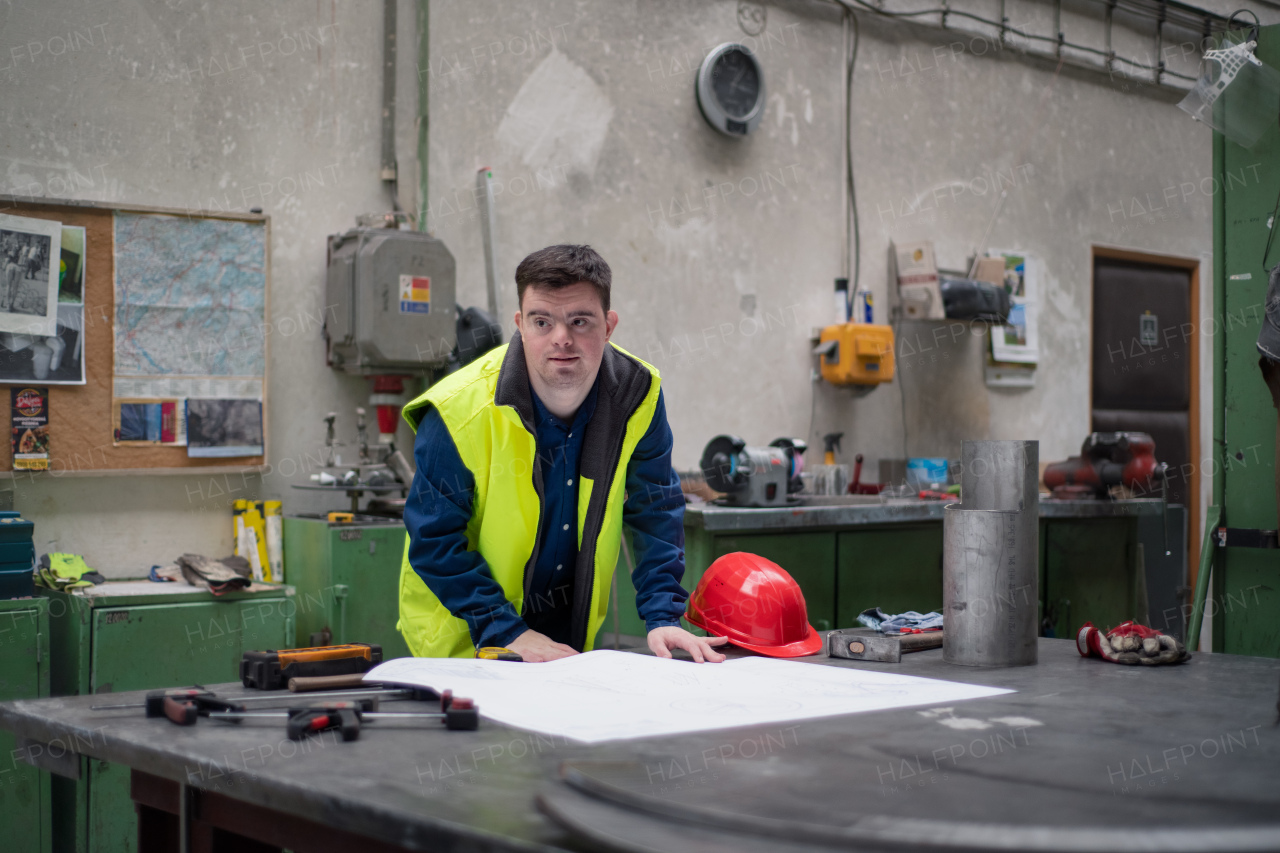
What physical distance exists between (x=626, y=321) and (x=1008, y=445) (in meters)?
2.62

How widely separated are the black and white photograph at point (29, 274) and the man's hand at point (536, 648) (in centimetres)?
210

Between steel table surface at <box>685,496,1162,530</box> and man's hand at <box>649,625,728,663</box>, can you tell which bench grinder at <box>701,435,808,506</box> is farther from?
man's hand at <box>649,625,728,663</box>

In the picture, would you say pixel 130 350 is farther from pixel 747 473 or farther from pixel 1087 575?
pixel 1087 575

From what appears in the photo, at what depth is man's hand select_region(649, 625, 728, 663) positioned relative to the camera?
5.43ft

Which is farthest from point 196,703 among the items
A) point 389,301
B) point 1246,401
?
point 1246,401

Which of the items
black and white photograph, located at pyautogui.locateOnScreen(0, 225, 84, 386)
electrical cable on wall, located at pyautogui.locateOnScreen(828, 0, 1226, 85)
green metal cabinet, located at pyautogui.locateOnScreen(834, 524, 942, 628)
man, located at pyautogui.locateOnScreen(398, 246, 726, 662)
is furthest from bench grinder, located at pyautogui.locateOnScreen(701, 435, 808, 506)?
electrical cable on wall, located at pyautogui.locateOnScreen(828, 0, 1226, 85)

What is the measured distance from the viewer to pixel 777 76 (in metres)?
4.64

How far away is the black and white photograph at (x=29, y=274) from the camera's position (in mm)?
3051

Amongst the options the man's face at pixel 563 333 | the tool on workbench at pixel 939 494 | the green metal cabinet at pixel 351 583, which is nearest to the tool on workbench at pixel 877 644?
the man's face at pixel 563 333

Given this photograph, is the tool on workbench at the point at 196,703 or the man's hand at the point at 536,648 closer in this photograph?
the tool on workbench at the point at 196,703

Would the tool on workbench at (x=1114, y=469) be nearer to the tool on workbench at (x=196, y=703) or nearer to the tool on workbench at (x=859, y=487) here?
the tool on workbench at (x=859, y=487)

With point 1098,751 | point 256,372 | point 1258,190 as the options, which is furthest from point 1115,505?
point 1098,751

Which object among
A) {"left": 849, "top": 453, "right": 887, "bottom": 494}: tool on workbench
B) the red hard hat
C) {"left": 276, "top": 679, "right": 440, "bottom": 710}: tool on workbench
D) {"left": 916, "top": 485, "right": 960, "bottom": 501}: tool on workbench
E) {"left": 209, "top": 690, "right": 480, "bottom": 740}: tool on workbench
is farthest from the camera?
{"left": 849, "top": 453, "right": 887, "bottom": 494}: tool on workbench

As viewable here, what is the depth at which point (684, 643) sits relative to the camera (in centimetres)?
172
